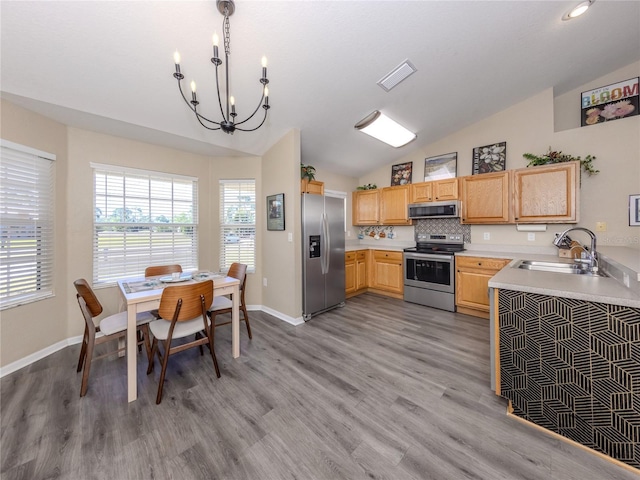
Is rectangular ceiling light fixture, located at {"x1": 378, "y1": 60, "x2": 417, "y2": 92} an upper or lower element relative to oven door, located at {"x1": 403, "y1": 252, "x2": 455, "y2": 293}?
upper

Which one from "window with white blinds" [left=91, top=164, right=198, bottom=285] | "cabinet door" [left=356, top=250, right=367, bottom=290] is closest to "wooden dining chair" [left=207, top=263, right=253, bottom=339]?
"window with white blinds" [left=91, top=164, right=198, bottom=285]

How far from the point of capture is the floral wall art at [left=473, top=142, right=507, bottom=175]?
11.7 ft

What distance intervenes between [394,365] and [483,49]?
3.24 m

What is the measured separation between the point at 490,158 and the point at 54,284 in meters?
5.95

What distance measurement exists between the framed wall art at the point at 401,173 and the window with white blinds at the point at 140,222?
3676mm

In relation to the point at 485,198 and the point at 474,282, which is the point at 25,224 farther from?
the point at 485,198

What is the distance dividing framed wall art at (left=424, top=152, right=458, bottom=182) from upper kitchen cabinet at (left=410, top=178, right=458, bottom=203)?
0.23 m

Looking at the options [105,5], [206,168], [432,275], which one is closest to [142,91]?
[105,5]

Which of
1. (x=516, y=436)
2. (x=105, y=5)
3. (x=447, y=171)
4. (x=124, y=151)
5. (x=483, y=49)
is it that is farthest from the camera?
(x=447, y=171)

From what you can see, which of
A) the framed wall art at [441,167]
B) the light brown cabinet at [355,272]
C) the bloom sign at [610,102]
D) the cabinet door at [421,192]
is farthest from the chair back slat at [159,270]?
the bloom sign at [610,102]

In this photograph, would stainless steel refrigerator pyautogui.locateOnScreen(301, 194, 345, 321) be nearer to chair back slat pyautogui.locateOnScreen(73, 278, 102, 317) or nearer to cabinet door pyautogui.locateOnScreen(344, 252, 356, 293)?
cabinet door pyautogui.locateOnScreen(344, 252, 356, 293)

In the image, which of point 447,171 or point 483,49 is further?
point 447,171

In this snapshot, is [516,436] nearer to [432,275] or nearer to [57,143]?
[432,275]

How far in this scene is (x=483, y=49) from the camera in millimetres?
2311
